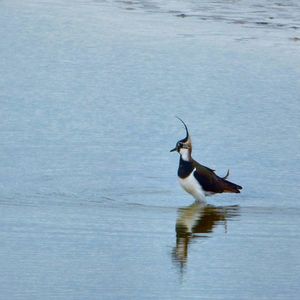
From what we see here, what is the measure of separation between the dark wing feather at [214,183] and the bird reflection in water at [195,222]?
164 mm

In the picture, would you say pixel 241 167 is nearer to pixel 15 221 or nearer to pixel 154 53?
pixel 15 221

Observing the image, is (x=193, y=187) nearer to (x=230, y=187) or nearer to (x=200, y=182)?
(x=200, y=182)

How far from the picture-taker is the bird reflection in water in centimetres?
930

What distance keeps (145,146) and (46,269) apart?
4545 millimetres

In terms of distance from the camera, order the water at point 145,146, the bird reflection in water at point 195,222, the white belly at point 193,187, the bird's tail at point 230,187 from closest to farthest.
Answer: the water at point 145,146 → the bird reflection in water at point 195,222 → the white belly at point 193,187 → the bird's tail at point 230,187

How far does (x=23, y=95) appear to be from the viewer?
15.1 meters

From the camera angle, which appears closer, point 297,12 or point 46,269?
point 46,269

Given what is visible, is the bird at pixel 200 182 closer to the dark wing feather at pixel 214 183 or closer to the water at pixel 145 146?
the dark wing feather at pixel 214 183

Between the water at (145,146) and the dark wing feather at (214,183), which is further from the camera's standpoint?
the dark wing feather at (214,183)

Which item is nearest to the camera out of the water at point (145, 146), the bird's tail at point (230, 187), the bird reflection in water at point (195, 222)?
the water at point (145, 146)

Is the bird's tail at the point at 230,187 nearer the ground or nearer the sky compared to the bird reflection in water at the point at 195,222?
nearer the ground

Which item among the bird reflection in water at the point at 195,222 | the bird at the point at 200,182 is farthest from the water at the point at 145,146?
the bird at the point at 200,182

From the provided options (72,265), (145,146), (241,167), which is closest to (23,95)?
(145,146)

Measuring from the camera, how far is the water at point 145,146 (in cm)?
870
